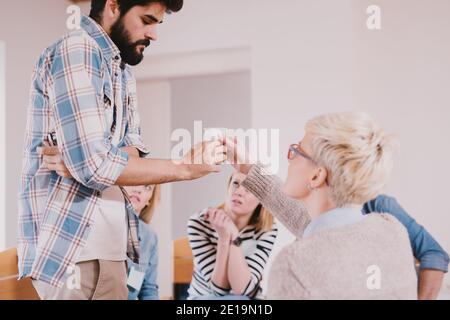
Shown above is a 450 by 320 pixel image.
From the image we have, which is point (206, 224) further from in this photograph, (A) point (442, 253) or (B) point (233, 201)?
(A) point (442, 253)

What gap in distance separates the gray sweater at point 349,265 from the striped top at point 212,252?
87 cm

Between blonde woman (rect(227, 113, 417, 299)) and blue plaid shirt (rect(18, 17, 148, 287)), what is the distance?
538 mm

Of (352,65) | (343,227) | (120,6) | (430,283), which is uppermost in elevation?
(120,6)

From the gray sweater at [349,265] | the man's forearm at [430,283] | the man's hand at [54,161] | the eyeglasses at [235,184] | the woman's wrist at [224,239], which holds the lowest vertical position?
the man's forearm at [430,283]

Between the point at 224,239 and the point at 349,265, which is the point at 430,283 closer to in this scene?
the point at 349,265

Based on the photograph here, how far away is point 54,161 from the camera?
169 cm

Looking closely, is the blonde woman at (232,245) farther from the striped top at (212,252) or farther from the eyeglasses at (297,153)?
the eyeglasses at (297,153)

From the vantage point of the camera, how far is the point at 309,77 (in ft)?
7.28

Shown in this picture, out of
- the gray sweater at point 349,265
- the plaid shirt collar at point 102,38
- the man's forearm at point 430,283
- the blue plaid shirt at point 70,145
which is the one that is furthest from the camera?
the man's forearm at point 430,283

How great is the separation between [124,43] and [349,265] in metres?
1.01

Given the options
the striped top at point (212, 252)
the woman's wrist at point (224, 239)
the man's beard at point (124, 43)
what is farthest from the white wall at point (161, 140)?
the man's beard at point (124, 43)

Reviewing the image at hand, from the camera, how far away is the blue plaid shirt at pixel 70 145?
1.61m

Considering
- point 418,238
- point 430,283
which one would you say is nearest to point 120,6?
point 418,238

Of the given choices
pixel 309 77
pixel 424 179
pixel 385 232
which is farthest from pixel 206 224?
pixel 385 232
